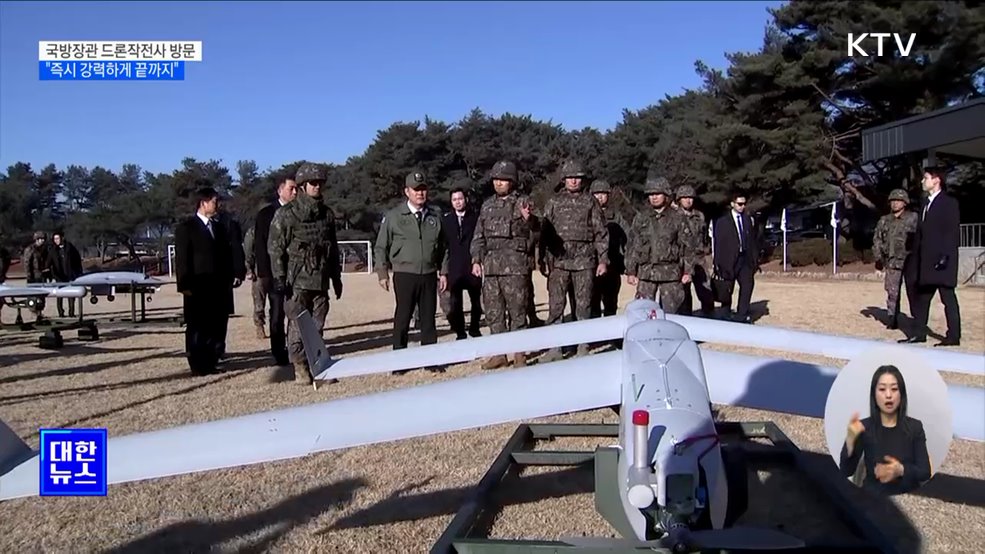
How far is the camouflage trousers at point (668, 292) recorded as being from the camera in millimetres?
8695

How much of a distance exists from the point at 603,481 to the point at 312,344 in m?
2.13

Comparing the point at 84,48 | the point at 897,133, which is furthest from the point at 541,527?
the point at 897,133

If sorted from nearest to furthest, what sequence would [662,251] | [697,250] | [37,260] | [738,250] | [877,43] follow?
[662,251] → [697,250] → [738,250] → [37,260] → [877,43]

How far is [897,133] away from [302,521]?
21.6m

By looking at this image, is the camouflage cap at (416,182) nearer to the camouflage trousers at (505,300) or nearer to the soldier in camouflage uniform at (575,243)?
the camouflage trousers at (505,300)

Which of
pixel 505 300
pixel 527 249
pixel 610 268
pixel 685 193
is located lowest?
pixel 505 300

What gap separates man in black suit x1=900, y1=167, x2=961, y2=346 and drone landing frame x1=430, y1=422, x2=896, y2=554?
17.4 feet

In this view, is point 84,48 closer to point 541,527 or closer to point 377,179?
point 541,527

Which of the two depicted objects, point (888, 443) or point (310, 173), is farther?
point (310, 173)

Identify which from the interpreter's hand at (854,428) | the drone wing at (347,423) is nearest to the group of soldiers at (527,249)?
the drone wing at (347,423)

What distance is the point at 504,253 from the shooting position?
849 centimetres

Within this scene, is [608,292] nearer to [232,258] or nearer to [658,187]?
[658,187]

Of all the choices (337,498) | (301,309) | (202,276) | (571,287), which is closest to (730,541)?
(337,498)

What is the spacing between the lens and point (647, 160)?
5516cm
